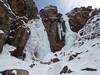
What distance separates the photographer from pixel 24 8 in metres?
52.2

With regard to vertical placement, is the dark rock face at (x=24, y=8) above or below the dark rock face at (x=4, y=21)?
above

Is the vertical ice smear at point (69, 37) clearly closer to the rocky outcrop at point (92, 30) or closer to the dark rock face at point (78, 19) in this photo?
the dark rock face at point (78, 19)

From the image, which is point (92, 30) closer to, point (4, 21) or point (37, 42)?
point (37, 42)

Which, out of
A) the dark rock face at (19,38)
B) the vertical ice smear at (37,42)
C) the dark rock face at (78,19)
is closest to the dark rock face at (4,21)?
the dark rock face at (19,38)

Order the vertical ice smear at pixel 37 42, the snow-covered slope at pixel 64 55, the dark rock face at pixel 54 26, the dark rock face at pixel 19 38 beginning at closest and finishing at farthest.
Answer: the snow-covered slope at pixel 64 55
the dark rock face at pixel 19 38
the vertical ice smear at pixel 37 42
the dark rock face at pixel 54 26

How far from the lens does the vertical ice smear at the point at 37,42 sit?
50.0 meters

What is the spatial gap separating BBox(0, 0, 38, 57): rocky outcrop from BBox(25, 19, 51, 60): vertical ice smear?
1.68 meters

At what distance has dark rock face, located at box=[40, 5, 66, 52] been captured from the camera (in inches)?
2591

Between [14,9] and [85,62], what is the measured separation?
18711 millimetres

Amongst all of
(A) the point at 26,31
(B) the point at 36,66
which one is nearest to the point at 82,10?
(A) the point at 26,31

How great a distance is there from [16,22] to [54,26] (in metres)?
24.1

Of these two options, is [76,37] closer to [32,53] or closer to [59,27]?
[59,27]

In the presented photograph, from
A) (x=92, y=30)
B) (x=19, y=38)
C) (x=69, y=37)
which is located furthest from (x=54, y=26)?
(x=19, y=38)

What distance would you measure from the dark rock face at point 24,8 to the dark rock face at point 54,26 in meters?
10.1
